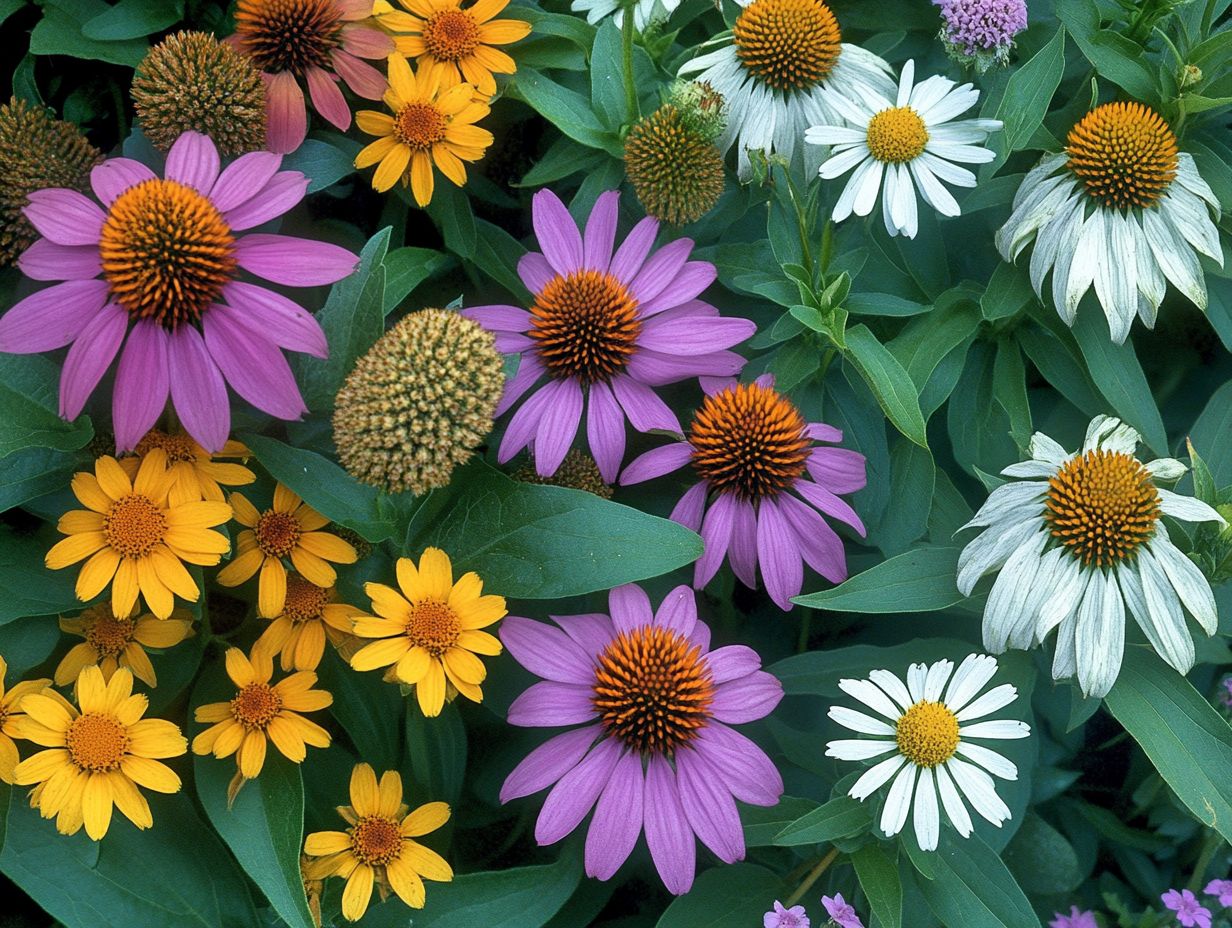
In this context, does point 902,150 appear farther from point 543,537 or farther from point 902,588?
point 543,537

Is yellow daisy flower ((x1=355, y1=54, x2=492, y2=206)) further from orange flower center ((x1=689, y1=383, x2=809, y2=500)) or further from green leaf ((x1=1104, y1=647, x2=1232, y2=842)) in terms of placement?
green leaf ((x1=1104, y1=647, x2=1232, y2=842))

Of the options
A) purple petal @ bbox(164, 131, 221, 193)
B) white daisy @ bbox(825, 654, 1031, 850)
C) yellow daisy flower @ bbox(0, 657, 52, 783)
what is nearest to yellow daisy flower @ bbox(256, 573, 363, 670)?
yellow daisy flower @ bbox(0, 657, 52, 783)

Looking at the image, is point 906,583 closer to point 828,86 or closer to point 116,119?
point 828,86

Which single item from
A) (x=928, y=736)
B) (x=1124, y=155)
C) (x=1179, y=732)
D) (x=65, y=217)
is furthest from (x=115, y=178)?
→ (x=1179, y=732)

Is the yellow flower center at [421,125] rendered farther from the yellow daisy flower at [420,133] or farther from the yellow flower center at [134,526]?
the yellow flower center at [134,526]

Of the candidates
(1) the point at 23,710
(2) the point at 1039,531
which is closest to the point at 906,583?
(2) the point at 1039,531

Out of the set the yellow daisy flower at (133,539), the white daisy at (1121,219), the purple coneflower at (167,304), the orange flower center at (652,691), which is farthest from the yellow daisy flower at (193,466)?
the white daisy at (1121,219)

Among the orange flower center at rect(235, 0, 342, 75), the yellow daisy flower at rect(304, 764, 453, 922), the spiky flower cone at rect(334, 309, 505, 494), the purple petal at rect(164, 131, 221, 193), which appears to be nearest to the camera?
the spiky flower cone at rect(334, 309, 505, 494)

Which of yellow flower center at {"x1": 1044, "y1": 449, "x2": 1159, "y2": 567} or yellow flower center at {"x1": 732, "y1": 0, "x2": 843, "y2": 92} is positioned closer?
yellow flower center at {"x1": 1044, "y1": 449, "x2": 1159, "y2": 567}
